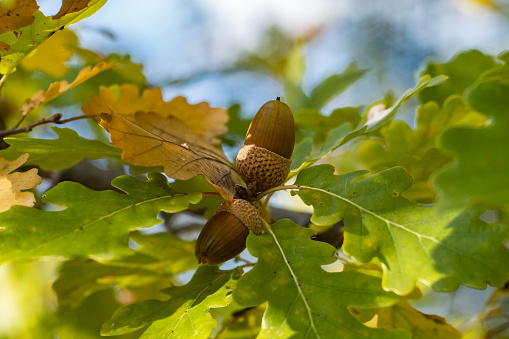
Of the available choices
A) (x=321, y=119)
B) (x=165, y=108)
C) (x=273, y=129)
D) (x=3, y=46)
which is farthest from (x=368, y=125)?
(x=3, y=46)

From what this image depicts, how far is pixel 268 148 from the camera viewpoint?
90 centimetres

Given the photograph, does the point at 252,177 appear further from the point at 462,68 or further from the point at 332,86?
the point at 332,86

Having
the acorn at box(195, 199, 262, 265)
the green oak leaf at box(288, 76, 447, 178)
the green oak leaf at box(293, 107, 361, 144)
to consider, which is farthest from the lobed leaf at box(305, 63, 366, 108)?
the acorn at box(195, 199, 262, 265)

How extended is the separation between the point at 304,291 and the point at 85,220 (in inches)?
14.4

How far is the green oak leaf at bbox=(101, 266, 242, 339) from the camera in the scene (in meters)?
0.74

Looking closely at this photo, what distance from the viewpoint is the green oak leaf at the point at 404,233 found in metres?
0.64

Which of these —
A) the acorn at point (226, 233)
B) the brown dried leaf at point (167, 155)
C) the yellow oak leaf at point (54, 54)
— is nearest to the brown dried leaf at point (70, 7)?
the brown dried leaf at point (167, 155)

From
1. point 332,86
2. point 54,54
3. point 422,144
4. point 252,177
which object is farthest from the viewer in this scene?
point 332,86

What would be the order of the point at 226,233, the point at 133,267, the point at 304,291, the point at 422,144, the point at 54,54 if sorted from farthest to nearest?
1. the point at 54,54
2. the point at 422,144
3. the point at 133,267
4. the point at 226,233
5. the point at 304,291

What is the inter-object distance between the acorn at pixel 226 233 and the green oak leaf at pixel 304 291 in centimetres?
6

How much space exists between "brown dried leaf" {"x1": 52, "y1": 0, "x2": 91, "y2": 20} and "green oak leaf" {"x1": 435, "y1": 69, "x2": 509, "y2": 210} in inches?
26.9

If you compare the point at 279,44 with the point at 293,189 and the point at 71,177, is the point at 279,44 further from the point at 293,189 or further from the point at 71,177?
the point at 293,189

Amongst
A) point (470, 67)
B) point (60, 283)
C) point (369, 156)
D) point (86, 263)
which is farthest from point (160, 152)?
point (470, 67)

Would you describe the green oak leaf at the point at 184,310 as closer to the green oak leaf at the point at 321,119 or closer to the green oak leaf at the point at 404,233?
the green oak leaf at the point at 404,233
